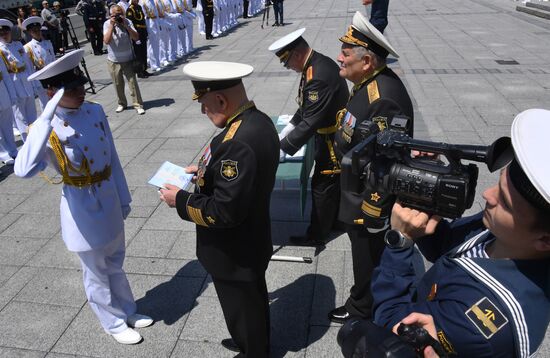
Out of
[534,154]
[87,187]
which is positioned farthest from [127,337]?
[534,154]

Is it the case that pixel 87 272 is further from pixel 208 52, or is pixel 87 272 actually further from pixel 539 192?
pixel 208 52

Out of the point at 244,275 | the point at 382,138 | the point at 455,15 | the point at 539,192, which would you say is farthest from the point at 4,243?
the point at 455,15

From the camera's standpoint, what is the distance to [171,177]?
262cm

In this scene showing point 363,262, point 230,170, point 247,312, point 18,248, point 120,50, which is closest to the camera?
point 230,170

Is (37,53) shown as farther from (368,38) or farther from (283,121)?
(368,38)

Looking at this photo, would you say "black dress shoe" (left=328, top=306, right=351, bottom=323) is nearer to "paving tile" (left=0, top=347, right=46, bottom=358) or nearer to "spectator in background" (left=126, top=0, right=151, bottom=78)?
"paving tile" (left=0, top=347, right=46, bottom=358)

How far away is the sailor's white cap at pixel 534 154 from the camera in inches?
39.9

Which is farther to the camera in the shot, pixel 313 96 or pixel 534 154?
pixel 313 96

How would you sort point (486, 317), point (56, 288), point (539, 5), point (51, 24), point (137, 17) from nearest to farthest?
point (486, 317) → point (56, 288) → point (137, 17) → point (51, 24) → point (539, 5)

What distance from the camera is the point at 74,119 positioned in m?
2.57

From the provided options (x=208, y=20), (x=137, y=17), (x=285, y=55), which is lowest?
(x=208, y=20)

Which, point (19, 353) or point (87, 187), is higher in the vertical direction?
point (87, 187)

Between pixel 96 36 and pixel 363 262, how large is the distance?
46.3 ft

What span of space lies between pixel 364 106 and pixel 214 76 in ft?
3.36
